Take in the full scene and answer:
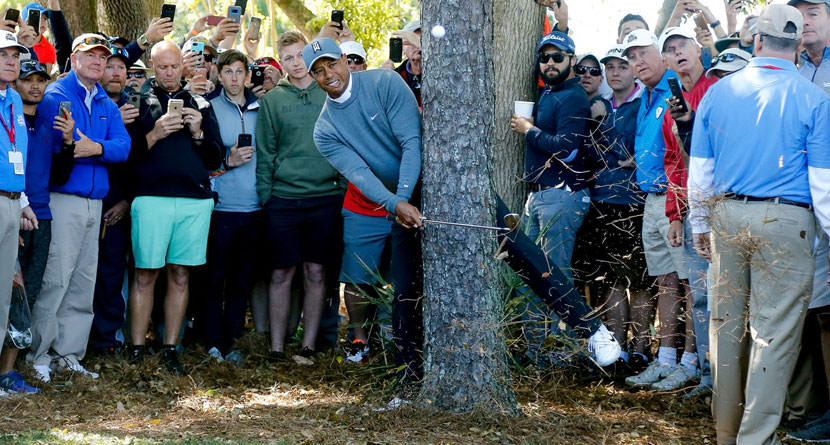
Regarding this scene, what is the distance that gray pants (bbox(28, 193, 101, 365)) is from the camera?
6.92 m

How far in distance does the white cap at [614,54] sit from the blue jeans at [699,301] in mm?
1483

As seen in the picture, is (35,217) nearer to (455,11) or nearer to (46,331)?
(46,331)

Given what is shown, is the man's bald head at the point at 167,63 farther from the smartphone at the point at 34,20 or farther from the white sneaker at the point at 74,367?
the white sneaker at the point at 74,367

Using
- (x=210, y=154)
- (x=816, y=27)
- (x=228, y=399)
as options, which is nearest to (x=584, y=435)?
(x=228, y=399)

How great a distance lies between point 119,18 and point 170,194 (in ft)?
14.7

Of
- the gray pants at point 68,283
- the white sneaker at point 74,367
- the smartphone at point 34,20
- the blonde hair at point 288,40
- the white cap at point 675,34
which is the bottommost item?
the white sneaker at point 74,367

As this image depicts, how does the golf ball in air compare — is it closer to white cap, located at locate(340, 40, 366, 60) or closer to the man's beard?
the man's beard

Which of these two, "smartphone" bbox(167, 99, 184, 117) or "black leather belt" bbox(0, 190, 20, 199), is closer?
"black leather belt" bbox(0, 190, 20, 199)

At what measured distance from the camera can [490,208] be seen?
5.50 metres

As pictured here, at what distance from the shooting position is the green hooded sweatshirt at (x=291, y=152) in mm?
7773

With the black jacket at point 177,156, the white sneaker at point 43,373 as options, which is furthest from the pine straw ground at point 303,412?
the black jacket at point 177,156

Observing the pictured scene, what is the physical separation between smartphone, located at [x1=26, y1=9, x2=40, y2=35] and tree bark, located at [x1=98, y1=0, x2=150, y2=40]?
2.69m

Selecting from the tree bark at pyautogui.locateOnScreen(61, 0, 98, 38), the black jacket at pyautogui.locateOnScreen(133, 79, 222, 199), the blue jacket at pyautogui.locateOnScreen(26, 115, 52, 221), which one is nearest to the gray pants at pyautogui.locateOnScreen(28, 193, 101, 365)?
the blue jacket at pyautogui.locateOnScreen(26, 115, 52, 221)

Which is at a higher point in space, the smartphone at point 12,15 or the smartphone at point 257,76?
the smartphone at point 12,15
